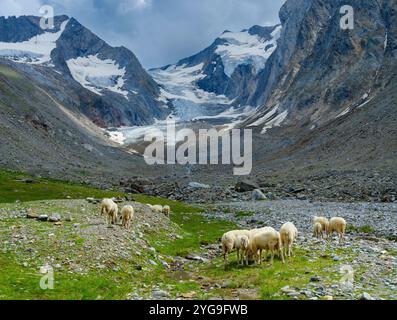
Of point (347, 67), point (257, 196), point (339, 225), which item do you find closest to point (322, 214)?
point (339, 225)

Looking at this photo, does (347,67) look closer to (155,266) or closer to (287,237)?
(287,237)

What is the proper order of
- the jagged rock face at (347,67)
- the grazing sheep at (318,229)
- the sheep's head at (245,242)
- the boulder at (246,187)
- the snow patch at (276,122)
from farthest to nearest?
the snow patch at (276,122) < the jagged rock face at (347,67) < the boulder at (246,187) < the grazing sheep at (318,229) < the sheep's head at (245,242)

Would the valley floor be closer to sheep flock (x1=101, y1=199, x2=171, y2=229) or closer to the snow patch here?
sheep flock (x1=101, y1=199, x2=171, y2=229)

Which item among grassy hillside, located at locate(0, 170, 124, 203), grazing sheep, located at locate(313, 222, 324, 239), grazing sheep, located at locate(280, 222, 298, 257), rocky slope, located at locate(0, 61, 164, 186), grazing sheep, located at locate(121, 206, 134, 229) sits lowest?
grazing sheep, located at locate(280, 222, 298, 257)

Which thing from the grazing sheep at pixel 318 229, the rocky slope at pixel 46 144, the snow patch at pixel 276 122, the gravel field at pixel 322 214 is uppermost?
the snow patch at pixel 276 122

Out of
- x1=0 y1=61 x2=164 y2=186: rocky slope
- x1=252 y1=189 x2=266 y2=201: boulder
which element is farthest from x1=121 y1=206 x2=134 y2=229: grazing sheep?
x1=0 y1=61 x2=164 y2=186: rocky slope

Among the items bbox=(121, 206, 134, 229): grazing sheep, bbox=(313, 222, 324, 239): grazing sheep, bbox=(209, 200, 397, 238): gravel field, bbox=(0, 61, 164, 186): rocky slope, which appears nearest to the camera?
bbox=(121, 206, 134, 229): grazing sheep

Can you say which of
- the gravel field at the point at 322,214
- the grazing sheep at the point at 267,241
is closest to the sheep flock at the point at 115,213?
→ the grazing sheep at the point at 267,241

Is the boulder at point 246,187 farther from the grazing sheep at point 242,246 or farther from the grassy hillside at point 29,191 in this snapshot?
the grazing sheep at point 242,246

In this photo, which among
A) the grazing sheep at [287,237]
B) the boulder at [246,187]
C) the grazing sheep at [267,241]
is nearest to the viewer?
the grazing sheep at [267,241]

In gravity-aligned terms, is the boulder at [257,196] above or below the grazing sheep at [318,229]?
above

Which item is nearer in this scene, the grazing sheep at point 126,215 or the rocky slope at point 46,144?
the grazing sheep at point 126,215
